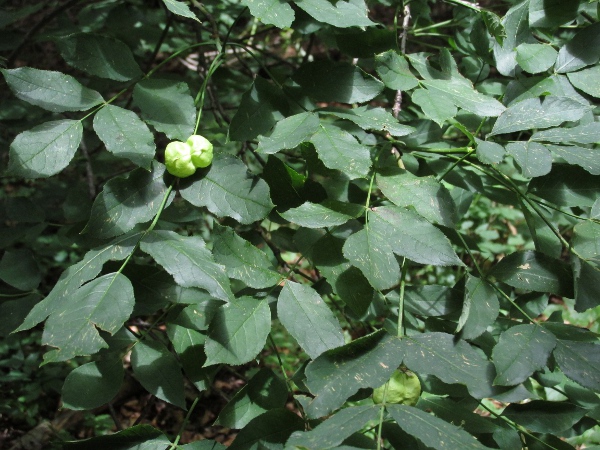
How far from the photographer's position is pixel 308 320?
122cm

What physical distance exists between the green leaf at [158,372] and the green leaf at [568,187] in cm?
102

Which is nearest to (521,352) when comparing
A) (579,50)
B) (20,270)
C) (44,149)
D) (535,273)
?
(535,273)

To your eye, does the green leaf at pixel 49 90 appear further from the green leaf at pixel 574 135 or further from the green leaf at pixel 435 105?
the green leaf at pixel 574 135

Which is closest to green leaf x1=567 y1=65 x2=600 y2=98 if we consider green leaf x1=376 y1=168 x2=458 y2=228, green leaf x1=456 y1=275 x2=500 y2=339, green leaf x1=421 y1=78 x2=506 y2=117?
green leaf x1=421 y1=78 x2=506 y2=117

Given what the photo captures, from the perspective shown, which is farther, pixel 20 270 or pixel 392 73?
pixel 20 270

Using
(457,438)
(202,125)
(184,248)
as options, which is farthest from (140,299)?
(202,125)

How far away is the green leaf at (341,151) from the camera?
1.22 meters

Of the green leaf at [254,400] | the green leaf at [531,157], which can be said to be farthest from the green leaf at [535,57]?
the green leaf at [254,400]

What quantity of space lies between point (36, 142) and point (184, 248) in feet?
1.36

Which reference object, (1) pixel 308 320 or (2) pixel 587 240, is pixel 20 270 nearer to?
(1) pixel 308 320

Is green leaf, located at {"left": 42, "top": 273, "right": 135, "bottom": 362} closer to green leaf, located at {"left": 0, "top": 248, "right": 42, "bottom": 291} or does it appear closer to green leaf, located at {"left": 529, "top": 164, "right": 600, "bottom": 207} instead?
green leaf, located at {"left": 0, "top": 248, "right": 42, "bottom": 291}

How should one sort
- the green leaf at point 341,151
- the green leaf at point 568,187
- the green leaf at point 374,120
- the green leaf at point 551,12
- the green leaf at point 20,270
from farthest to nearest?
the green leaf at point 20,270 → the green leaf at point 551,12 → the green leaf at point 568,187 → the green leaf at point 374,120 → the green leaf at point 341,151

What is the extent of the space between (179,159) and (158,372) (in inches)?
20.0

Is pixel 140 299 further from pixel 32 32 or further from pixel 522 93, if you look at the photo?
pixel 32 32
